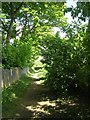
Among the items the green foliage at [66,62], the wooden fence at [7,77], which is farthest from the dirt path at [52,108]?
the wooden fence at [7,77]

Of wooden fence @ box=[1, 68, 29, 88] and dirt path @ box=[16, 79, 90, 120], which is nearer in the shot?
dirt path @ box=[16, 79, 90, 120]

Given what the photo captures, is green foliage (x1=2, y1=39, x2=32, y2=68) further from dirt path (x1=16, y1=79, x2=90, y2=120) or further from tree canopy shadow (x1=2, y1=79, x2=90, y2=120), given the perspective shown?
dirt path (x1=16, y1=79, x2=90, y2=120)

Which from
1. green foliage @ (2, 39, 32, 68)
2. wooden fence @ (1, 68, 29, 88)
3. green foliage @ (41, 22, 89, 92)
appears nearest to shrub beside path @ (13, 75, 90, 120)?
green foliage @ (41, 22, 89, 92)

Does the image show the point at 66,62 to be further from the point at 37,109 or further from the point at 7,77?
the point at 7,77

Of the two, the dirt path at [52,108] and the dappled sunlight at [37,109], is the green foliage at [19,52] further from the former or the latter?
the dappled sunlight at [37,109]

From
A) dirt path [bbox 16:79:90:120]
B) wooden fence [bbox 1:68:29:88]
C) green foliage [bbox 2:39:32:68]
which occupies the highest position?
green foliage [bbox 2:39:32:68]

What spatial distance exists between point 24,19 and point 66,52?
1996 cm

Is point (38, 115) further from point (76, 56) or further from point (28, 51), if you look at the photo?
point (28, 51)

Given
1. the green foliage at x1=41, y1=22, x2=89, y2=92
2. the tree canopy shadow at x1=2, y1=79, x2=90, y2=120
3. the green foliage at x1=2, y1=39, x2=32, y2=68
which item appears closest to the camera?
the tree canopy shadow at x1=2, y1=79, x2=90, y2=120

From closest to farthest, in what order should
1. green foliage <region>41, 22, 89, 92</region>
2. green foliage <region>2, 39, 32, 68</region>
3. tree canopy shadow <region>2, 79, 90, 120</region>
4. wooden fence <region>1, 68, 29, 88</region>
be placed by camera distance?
tree canopy shadow <region>2, 79, 90, 120</region> → green foliage <region>41, 22, 89, 92</region> → wooden fence <region>1, 68, 29, 88</region> → green foliage <region>2, 39, 32, 68</region>

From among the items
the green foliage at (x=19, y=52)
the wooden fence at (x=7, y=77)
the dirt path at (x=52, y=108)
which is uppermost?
the green foliage at (x=19, y=52)

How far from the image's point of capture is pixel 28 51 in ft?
113

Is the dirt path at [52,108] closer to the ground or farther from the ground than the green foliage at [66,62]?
closer to the ground

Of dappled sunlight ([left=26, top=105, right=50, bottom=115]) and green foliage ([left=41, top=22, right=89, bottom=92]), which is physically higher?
green foliage ([left=41, top=22, right=89, bottom=92])
